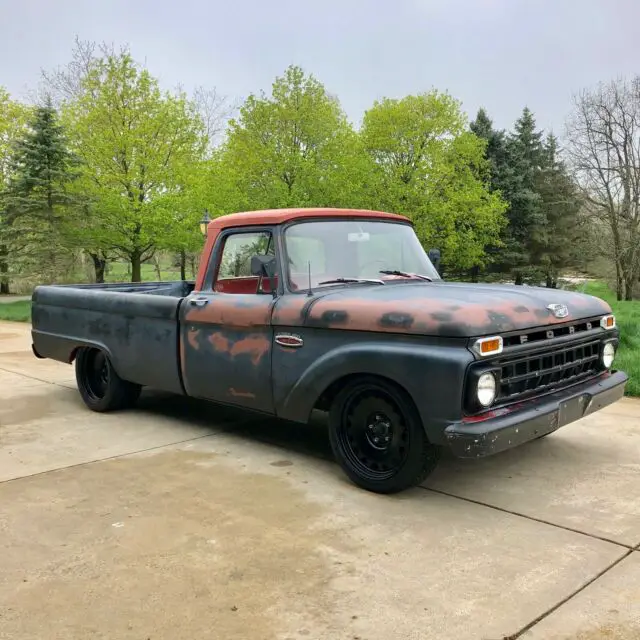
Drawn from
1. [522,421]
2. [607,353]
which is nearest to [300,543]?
[522,421]

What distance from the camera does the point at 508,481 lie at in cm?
421

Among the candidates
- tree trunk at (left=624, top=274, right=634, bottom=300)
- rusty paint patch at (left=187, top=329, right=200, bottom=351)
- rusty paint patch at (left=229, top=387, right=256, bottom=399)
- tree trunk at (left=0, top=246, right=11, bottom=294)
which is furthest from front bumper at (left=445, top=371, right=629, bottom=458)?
tree trunk at (left=624, top=274, right=634, bottom=300)

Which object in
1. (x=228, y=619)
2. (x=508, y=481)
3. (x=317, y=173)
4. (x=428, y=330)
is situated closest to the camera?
(x=228, y=619)

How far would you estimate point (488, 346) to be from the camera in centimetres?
345

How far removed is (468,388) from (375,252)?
1722 millimetres

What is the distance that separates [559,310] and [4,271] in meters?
27.4

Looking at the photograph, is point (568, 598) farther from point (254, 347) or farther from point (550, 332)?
point (254, 347)

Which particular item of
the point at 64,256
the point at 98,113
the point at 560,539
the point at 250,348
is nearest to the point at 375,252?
the point at 250,348

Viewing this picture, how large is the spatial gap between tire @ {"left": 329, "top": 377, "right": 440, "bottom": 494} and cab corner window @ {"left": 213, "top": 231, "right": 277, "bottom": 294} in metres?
1.08

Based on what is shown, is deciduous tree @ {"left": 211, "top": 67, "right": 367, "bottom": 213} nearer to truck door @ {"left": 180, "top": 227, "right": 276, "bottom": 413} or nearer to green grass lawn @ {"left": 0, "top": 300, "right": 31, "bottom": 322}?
green grass lawn @ {"left": 0, "top": 300, "right": 31, "bottom": 322}

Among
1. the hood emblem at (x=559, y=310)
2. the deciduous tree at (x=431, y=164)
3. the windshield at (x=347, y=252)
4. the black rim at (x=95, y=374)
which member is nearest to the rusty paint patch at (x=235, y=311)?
the windshield at (x=347, y=252)

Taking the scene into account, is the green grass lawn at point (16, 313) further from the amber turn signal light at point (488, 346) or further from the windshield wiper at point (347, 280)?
the amber turn signal light at point (488, 346)

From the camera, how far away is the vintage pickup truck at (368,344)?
3.52 meters

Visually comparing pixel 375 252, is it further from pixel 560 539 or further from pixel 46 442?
pixel 46 442
